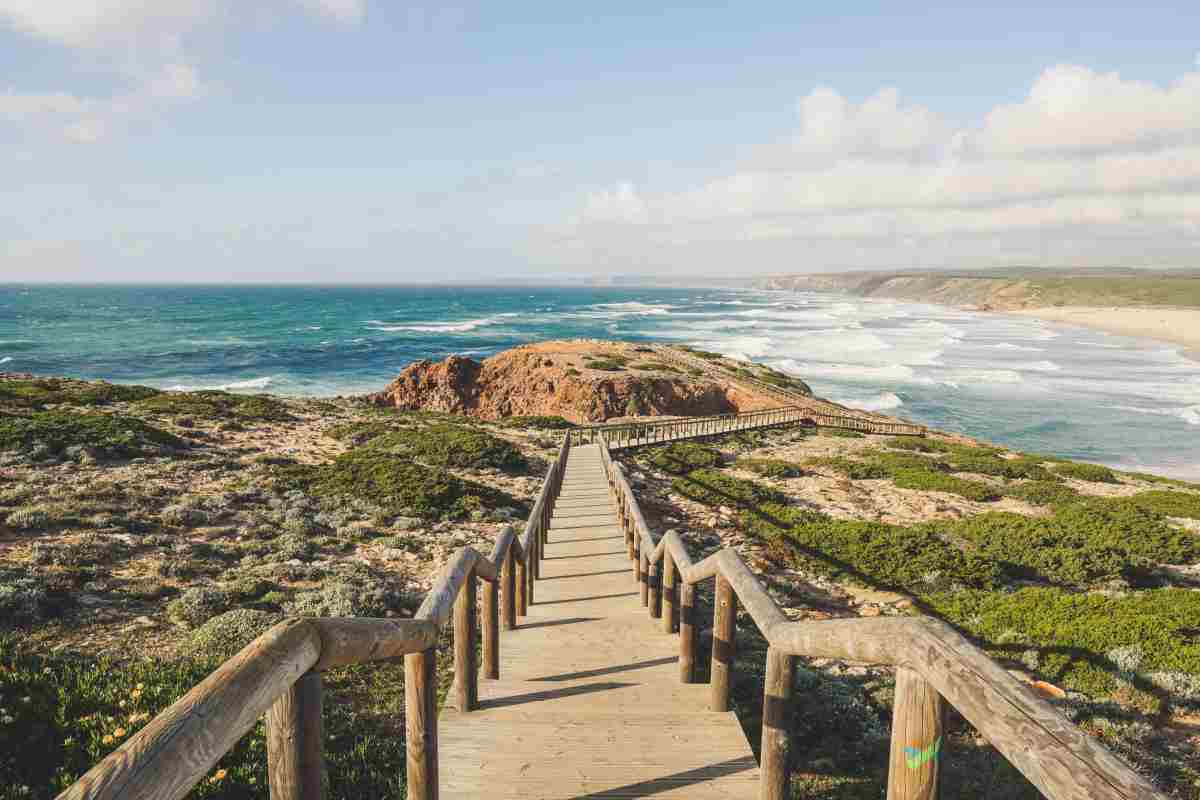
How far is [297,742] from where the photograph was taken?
73.5 inches

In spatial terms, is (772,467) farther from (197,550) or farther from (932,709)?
(932,709)

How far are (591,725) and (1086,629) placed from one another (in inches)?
282

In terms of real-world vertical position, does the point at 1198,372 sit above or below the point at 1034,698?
below

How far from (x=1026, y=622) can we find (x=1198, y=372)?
6781 cm

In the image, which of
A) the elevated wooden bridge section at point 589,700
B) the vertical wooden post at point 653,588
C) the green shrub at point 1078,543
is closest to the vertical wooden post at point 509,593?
the elevated wooden bridge section at point 589,700

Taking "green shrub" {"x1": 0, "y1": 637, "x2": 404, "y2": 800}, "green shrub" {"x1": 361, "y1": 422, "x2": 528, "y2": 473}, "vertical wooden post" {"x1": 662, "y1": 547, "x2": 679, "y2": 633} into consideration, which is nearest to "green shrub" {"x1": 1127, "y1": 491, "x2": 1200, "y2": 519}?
"vertical wooden post" {"x1": 662, "y1": 547, "x2": 679, "y2": 633}

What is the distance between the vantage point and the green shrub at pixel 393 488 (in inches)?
488

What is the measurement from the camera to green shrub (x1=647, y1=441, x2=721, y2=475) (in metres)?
19.4

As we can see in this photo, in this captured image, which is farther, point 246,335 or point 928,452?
point 246,335

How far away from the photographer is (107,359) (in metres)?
55.9

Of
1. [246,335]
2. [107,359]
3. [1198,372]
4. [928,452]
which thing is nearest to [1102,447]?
[928,452]

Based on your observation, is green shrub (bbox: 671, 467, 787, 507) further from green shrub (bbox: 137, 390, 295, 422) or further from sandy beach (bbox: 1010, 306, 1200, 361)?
sandy beach (bbox: 1010, 306, 1200, 361)

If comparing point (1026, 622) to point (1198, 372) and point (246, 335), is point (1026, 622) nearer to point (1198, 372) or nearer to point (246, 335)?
point (1198, 372)

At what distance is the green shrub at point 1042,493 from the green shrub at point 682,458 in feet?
27.0
